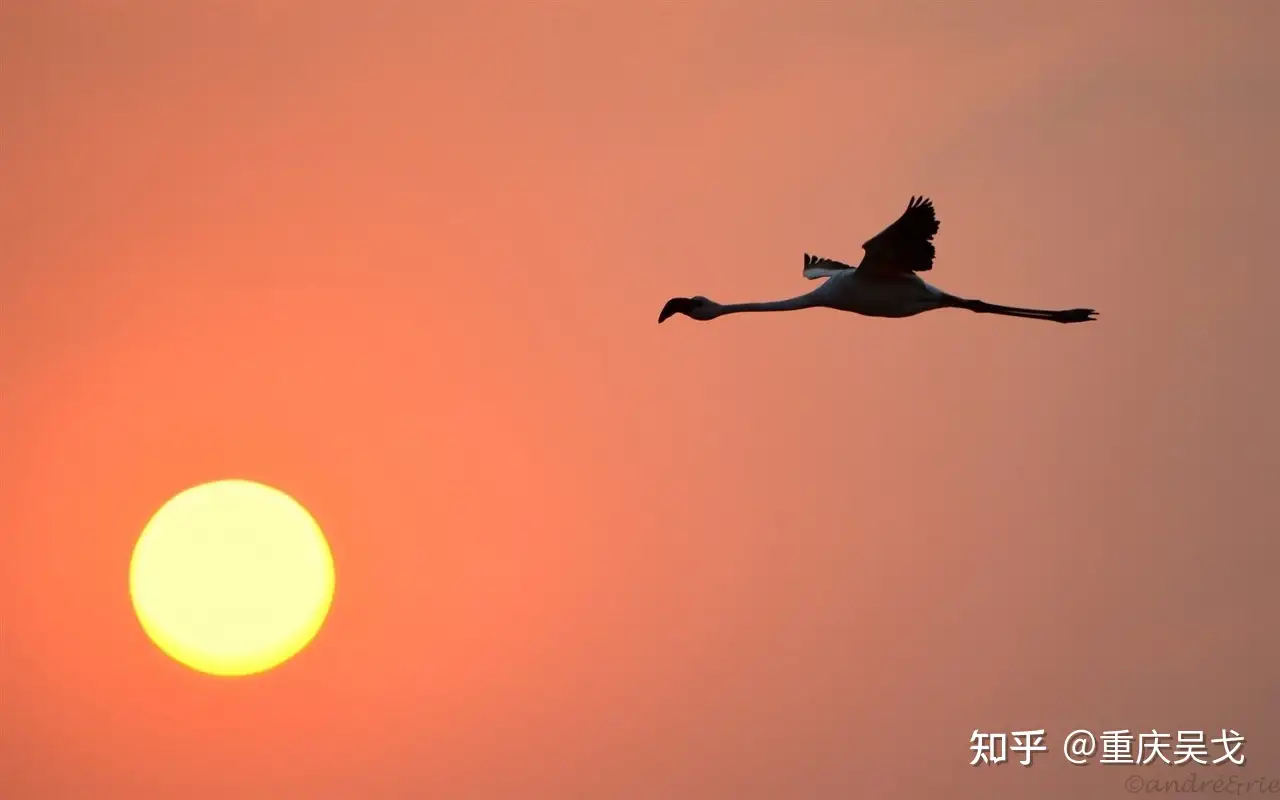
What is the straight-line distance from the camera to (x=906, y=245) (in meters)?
25.4

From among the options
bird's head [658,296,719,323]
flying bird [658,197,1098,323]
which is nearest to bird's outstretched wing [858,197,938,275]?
flying bird [658,197,1098,323]

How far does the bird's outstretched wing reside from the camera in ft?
82.1

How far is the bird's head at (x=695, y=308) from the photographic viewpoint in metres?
26.3

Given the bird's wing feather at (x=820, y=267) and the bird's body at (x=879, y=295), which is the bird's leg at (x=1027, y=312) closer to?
the bird's body at (x=879, y=295)

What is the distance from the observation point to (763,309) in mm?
26406

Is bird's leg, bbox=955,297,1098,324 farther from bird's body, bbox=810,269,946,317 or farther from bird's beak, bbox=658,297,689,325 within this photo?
bird's beak, bbox=658,297,689,325

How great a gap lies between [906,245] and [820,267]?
5.29 metres

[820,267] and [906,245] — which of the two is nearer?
[906,245]

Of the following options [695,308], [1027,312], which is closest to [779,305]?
[695,308]

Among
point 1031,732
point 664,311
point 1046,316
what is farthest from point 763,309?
point 1031,732

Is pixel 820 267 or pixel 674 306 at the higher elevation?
pixel 820 267

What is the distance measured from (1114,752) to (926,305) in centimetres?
3119

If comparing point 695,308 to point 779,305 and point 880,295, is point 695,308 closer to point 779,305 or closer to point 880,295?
point 779,305

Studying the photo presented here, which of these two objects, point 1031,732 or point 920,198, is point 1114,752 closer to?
point 1031,732
